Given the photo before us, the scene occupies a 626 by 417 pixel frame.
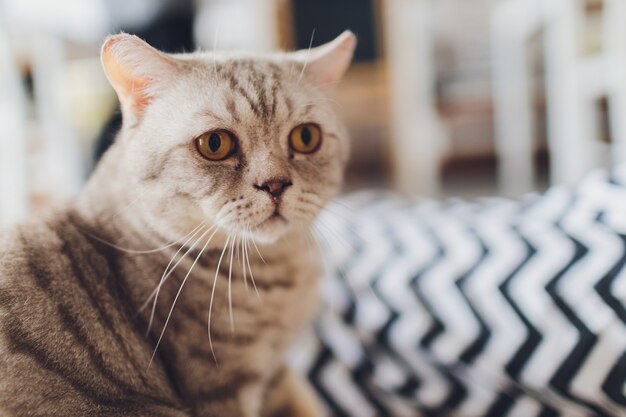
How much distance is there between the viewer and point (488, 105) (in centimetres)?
371

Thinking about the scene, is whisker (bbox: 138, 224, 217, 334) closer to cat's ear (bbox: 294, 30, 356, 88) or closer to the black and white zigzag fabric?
the black and white zigzag fabric

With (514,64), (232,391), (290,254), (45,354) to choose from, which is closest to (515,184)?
(514,64)

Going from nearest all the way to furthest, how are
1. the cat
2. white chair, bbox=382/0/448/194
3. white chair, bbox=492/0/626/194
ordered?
the cat → white chair, bbox=492/0/626/194 → white chair, bbox=382/0/448/194

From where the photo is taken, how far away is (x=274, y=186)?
75 cm

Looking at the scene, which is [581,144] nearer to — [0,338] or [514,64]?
A: [514,64]

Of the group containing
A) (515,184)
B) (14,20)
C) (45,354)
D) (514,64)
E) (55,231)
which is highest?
(14,20)

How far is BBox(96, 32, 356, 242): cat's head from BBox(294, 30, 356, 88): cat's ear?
98mm

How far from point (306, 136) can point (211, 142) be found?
6.6 inches

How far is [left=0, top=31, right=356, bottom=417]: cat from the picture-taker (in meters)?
0.70

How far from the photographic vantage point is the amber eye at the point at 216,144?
765 millimetres

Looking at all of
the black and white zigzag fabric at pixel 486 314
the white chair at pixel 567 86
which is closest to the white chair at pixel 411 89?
the white chair at pixel 567 86

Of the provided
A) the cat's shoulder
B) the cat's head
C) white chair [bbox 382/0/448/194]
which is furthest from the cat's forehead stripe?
white chair [bbox 382/0/448/194]

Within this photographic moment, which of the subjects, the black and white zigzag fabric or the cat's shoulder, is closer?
the cat's shoulder

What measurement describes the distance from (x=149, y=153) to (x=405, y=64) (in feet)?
9.65
